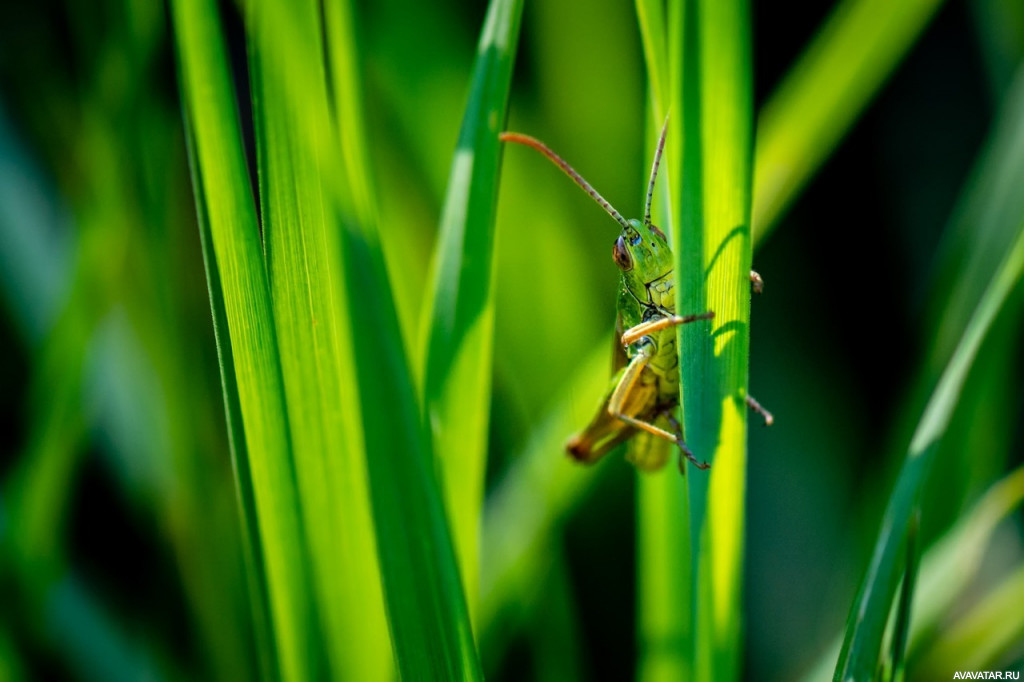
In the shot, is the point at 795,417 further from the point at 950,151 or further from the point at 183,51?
the point at 183,51

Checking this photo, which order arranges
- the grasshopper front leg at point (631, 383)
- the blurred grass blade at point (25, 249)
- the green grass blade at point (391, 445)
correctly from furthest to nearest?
1. the blurred grass blade at point (25, 249)
2. the grasshopper front leg at point (631, 383)
3. the green grass blade at point (391, 445)

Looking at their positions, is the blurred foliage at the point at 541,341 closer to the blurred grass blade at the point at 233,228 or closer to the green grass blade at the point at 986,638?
the green grass blade at the point at 986,638

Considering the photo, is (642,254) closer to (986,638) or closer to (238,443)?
(238,443)

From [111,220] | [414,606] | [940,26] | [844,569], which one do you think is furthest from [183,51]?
[940,26]

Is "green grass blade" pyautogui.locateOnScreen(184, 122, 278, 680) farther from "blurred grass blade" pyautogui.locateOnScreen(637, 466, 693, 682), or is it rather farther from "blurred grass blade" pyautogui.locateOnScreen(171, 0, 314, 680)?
"blurred grass blade" pyautogui.locateOnScreen(637, 466, 693, 682)

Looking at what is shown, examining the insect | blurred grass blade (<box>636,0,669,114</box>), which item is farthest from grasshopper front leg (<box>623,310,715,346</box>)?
blurred grass blade (<box>636,0,669,114</box>)

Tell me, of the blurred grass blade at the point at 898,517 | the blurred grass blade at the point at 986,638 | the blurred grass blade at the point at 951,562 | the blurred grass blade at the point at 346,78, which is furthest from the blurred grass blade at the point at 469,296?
the blurred grass blade at the point at 986,638
